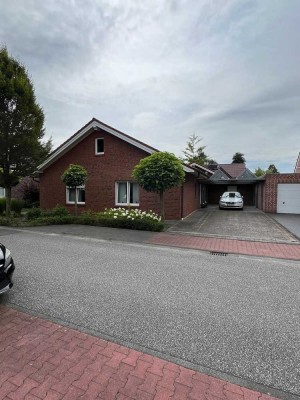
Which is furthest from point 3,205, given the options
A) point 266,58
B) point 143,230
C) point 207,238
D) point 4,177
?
point 266,58

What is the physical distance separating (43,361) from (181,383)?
1362mm

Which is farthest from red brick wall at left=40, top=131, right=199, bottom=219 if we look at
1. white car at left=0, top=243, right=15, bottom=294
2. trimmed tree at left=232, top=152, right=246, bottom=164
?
trimmed tree at left=232, top=152, right=246, bottom=164

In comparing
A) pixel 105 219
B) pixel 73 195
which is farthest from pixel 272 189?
pixel 73 195

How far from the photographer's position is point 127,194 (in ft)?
47.2

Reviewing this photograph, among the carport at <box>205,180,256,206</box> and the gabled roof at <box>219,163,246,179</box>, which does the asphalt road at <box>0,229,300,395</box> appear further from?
the gabled roof at <box>219,163,246,179</box>

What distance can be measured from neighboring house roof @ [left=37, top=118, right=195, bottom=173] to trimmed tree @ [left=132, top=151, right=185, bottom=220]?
2043 mm

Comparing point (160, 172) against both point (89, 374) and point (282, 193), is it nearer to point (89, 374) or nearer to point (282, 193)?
point (89, 374)

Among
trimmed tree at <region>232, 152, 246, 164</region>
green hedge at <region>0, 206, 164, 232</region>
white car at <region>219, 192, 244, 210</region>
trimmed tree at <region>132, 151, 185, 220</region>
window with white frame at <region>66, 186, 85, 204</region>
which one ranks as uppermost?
trimmed tree at <region>232, 152, 246, 164</region>

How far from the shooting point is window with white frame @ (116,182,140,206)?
1423 centimetres

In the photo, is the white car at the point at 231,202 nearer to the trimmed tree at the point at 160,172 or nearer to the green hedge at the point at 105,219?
the green hedge at the point at 105,219

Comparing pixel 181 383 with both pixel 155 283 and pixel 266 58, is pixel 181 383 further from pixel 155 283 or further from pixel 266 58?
pixel 266 58

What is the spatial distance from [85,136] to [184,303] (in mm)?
12993

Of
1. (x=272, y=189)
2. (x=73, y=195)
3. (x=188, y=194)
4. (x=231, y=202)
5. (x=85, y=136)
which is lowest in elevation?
(x=231, y=202)

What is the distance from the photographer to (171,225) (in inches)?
473
